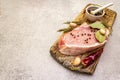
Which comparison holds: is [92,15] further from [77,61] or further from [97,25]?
[77,61]

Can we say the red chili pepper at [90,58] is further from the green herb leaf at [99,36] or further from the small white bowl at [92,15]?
the small white bowl at [92,15]

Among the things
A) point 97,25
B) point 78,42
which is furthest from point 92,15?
point 78,42

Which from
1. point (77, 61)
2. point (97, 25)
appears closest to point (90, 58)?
point (77, 61)

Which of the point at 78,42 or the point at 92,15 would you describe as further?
the point at 92,15

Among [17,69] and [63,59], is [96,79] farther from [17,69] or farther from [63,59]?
[17,69]

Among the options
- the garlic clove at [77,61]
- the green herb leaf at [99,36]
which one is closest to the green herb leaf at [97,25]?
the green herb leaf at [99,36]
